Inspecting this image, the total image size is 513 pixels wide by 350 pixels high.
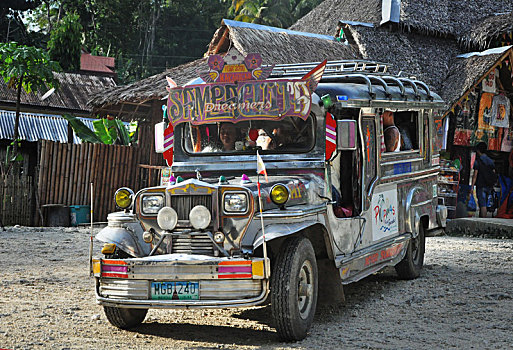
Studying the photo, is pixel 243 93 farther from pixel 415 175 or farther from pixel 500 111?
pixel 500 111

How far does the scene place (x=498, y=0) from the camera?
1970 centimetres

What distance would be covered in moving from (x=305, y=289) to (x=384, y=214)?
234 cm

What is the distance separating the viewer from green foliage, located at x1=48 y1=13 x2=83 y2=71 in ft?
103

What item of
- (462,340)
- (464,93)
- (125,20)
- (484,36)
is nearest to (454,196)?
(464,93)

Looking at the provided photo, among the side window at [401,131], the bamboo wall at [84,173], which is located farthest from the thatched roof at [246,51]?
the side window at [401,131]

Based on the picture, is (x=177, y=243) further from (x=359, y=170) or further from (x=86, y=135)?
(x=86, y=135)

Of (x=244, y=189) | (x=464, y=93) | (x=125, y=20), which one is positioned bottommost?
(x=244, y=189)

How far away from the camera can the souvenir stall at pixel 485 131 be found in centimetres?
1625

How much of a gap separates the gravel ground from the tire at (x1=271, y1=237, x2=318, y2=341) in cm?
14

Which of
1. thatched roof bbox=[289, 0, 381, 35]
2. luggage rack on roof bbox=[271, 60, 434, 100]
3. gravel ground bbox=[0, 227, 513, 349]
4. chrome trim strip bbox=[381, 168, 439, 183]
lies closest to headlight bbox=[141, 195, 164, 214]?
gravel ground bbox=[0, 227, 513, 349]

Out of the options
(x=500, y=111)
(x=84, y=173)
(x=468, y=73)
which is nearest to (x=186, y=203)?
(x=84, y=173)

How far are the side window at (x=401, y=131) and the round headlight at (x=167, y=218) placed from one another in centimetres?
320

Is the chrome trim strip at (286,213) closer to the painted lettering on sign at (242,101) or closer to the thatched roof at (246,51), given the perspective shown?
the painted lettering on sign at (242,101)

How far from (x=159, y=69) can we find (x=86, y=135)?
28595 millimetres
